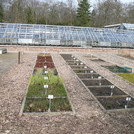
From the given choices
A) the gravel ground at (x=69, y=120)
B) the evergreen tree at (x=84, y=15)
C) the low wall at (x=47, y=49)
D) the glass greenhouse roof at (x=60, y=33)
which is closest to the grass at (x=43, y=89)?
the gravel ground at (x=69, y=120)

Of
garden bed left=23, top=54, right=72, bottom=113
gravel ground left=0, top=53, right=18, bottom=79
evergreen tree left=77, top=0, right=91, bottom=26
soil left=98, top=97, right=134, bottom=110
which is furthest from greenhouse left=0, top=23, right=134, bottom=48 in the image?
soil left=98, top=97, right=134, bottom=110

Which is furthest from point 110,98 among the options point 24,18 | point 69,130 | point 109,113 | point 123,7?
point 123,7

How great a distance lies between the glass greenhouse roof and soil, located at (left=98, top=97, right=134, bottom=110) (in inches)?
729

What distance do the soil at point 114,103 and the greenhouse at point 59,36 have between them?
18095 mm

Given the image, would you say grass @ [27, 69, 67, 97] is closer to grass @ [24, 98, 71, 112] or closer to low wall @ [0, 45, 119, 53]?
grass @ [24, 98, 71, 112]

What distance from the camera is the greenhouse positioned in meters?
23.2

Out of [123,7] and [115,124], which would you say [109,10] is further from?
[115,124]

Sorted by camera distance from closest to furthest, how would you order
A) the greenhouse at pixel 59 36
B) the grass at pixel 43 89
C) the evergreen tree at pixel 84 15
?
1. the grass at pixel 43 89
2. the greenhouse at pixel 59 36
3. the evergreen tree at pixel 84 15

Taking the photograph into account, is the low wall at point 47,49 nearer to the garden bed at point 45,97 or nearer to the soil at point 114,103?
the garden bed at point 45,97

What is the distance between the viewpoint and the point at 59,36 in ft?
79.9

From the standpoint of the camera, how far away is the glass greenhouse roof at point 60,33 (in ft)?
77.4

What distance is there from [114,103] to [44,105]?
2872 millimetres

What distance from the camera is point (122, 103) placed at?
20.8 feet

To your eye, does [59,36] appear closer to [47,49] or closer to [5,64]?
[47,49]
